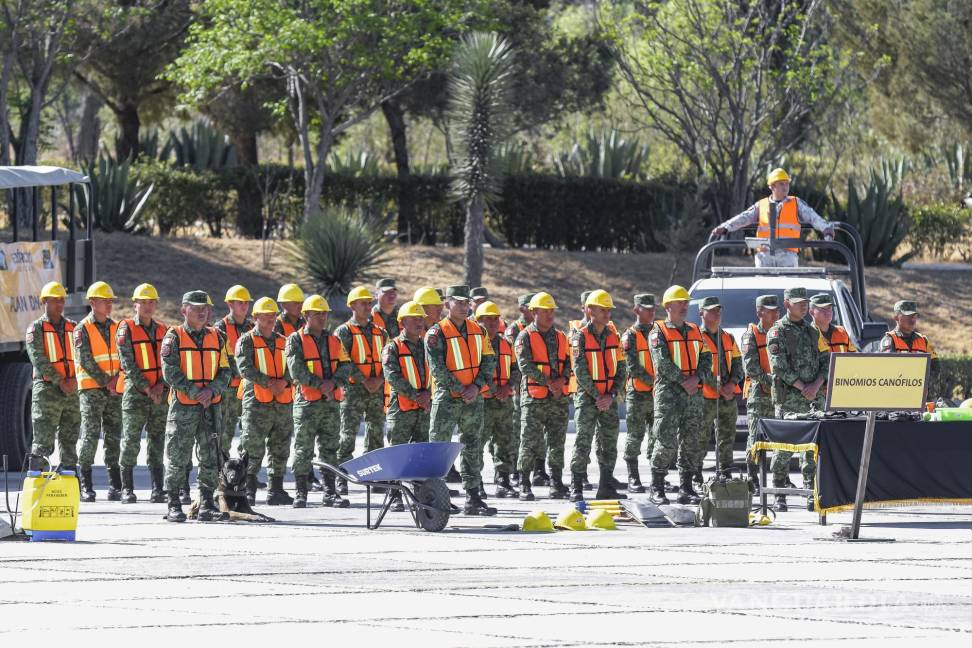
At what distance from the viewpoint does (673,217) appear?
1502 inches

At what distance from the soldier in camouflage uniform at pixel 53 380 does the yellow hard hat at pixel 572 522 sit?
487 cm

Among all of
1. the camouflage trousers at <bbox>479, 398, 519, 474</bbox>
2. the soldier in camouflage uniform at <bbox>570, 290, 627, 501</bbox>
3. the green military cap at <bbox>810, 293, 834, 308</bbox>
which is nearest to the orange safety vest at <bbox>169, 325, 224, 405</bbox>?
the camouflage trousers at <bbox>479, 398, 519, 474</bbox>

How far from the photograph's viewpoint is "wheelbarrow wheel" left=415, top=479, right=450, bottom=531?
14.7 metres

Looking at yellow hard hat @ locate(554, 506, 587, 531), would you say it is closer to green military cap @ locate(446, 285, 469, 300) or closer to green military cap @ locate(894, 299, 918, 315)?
green military cap @ locate(446, 285, 469, 300)

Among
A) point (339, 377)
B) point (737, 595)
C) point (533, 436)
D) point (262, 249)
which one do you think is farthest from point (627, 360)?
point (262, 249)

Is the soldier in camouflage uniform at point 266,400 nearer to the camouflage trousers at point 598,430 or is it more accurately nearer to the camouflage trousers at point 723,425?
the camouflage trousers at point 598,430

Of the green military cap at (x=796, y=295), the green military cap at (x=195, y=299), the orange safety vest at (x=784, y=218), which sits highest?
the orange safety vest at (x=784, y=218)

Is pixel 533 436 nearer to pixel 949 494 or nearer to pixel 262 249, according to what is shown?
pixel 949 494

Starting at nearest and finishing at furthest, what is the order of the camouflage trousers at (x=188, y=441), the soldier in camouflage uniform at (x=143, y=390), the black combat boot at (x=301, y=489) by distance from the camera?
the camouflage trousers at (x=188, y=441) < the soldier in camouflage uniform at (x=143, y=390) < the black combat boot at (x=301, y=489)

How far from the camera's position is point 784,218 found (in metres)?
21.2

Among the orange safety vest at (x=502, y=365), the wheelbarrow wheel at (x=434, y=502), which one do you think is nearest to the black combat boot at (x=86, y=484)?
the orange safety vest at (x=502, y=365)

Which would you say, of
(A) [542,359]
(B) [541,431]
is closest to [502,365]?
(A) [542,359]

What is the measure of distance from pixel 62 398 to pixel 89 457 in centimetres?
69

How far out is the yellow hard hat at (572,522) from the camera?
596 inches
